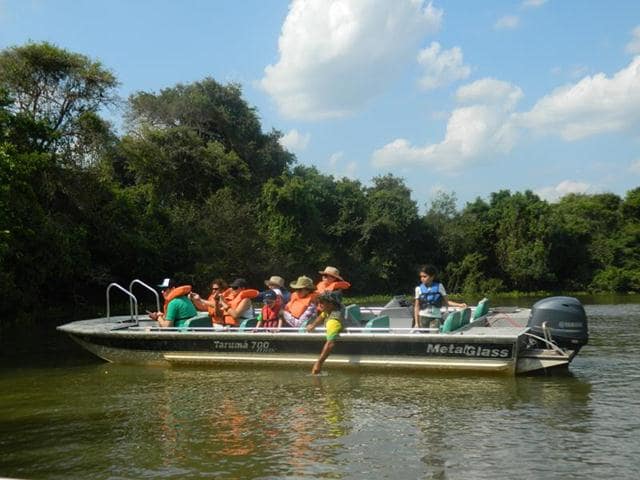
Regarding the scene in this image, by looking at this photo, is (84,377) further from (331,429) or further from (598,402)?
(598,402)

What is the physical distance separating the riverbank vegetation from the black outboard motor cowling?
11373mm

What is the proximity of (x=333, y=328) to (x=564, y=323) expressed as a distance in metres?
3.44

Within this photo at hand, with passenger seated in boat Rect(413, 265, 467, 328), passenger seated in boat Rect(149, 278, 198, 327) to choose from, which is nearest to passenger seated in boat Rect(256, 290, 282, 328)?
passenger seated in boat Rect(149, 278, 198, 327)

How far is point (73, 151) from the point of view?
25.3m

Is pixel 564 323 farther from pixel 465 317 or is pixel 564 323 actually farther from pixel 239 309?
pixel 239 309

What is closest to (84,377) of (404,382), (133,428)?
(133,428)

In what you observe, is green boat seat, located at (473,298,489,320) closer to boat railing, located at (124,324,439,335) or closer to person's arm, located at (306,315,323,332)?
boat railing, located at (124,324,439,335)

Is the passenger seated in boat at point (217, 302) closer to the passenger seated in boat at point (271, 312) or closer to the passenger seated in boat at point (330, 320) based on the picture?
the passenger seated in boat at point (271, 312)

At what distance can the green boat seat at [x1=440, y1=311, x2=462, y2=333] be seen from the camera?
10.7 metres

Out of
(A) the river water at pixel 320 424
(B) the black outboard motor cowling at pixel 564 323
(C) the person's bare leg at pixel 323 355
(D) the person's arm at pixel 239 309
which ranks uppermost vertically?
(D) the person's arm at pixel 239 309

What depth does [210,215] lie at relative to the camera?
1368 inches

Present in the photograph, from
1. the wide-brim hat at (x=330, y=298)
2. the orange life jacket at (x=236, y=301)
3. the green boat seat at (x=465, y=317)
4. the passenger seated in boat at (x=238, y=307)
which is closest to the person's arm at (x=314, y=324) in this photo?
the wide-brim hat at (x=330, y=298)

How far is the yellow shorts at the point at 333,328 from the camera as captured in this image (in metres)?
10.9

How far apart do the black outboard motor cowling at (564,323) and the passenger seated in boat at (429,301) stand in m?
1.46
